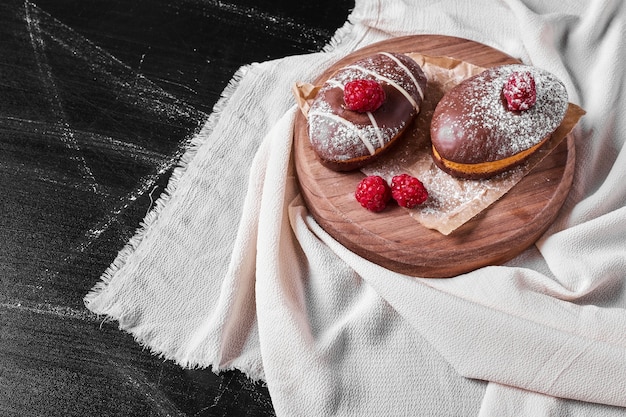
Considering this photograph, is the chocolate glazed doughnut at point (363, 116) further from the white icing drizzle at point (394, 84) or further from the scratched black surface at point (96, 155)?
the scratched black surface at point (96, 155)

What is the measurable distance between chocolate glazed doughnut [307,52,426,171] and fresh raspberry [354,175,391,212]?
2.4 inches

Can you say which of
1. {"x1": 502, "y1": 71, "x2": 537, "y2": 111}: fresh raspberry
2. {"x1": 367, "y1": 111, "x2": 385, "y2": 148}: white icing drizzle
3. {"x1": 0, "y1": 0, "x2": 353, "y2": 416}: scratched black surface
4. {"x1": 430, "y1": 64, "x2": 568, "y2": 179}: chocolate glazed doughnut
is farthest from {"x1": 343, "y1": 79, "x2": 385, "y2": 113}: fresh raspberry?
{"x1": 0, "y1": 0, "x2": 353, "y2": 416}: scratched black surface

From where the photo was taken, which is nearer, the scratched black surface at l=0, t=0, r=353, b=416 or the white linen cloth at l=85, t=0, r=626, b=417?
the white linen cloth at l=85, t=0, r=626, b=417

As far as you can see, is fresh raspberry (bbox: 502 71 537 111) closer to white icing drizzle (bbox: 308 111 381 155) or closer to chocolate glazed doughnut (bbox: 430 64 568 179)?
chocolate glazed doughnut (bbox: 430 64 568 179)

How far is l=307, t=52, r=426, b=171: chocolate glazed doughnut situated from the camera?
1483 millimetres

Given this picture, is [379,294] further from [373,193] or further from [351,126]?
[351,126]

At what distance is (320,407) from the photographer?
1.42 meters

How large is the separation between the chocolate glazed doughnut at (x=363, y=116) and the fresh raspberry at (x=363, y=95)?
2 cm

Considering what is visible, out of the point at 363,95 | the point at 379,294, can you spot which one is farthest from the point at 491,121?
the point at 379,294

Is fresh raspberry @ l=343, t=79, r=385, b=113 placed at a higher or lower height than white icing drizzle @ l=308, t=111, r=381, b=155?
higher

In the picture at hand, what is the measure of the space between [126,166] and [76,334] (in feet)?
1.45

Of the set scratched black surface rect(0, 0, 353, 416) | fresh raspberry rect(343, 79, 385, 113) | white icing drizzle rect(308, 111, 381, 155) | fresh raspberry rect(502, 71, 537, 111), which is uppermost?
fresh raspberry rect(502, 71, 537, 111)

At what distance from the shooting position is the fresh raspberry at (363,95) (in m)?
1.45

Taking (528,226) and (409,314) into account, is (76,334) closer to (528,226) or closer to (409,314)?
(409,314)
